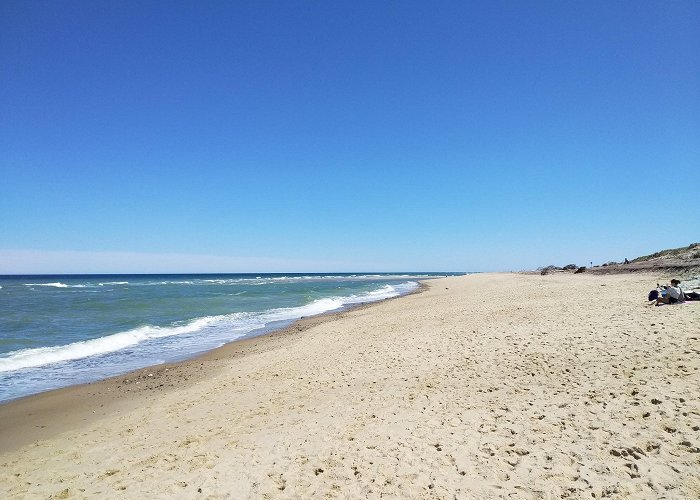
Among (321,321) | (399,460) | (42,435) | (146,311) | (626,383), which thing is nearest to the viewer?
(399,460)

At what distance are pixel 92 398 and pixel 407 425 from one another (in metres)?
9.29

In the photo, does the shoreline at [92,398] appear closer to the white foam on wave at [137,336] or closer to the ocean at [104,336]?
the ocean at [104,336]

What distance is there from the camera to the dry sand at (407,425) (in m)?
5.11

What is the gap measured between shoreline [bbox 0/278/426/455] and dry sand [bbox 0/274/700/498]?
0.25 ft

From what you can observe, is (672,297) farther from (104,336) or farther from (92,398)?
(104,336)

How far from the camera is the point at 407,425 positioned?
22.0 ft

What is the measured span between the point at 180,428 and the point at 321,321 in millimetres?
15956

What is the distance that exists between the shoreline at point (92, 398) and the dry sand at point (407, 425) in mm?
75

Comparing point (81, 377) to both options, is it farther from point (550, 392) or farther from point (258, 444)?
point (550, 392)

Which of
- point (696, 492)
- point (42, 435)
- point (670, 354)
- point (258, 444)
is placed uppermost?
point (670, 354)

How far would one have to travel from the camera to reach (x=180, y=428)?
7.82m

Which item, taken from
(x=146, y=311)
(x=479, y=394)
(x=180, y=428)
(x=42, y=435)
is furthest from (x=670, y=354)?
(x=146, y=311)

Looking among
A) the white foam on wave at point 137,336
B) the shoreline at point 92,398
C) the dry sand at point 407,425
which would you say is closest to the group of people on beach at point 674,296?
the dry sand at point 407,425

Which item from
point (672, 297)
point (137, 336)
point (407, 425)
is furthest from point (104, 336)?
point (672, 297)
